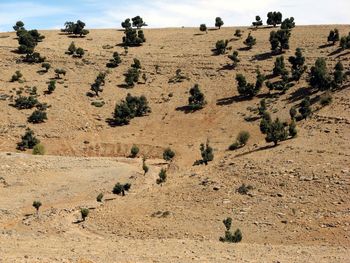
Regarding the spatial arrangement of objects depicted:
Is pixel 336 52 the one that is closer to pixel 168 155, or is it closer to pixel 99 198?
Result: pixel 168 155

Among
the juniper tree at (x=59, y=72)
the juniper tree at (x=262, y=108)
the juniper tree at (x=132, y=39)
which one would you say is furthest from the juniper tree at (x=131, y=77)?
the juniper tree at (x=262, y=108)

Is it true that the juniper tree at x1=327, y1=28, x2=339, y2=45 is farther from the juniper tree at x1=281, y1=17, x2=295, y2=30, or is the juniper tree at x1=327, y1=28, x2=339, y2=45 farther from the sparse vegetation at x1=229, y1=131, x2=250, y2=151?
the sparse vegetation at x1=229, y1=131, x2=250, y2=151

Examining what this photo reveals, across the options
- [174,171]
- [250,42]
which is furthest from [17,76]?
[250,42]

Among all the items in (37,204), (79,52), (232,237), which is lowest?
(37,204)

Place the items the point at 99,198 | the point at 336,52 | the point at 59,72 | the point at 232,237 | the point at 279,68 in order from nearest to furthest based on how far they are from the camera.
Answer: the point at 232,237
the point at 99,198
the point at 279,68
the point at 336,52
the point at 59,72

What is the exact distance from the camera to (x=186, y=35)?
10112 centimetres

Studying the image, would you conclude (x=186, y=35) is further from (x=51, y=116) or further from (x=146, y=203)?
(x=146, y=203)

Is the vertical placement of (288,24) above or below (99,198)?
above

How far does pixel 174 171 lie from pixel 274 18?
6231 cm

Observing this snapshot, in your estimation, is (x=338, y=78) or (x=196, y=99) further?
(x=196, y=99)

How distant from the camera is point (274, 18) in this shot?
102m

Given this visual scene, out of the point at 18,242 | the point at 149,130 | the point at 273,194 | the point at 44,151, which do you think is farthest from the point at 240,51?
the point at 18,242

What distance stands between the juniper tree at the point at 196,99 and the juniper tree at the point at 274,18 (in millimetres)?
36949

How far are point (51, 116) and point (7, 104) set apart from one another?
22.7ft
